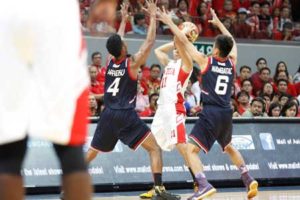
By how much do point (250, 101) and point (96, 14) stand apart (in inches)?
418

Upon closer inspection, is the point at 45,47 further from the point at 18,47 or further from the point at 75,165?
the point at 75,165

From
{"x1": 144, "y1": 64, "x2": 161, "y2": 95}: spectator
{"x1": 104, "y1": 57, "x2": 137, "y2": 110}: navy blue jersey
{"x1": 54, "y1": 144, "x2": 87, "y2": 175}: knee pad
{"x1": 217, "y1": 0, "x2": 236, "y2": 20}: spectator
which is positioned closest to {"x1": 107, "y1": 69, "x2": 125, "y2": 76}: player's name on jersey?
{"x1": 104, "y1": 57, "x2": 137, "y2": 110}: navy blue jersey

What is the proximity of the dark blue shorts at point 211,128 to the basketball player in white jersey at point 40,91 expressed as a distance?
244 inches

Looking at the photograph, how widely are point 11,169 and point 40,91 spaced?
37cm

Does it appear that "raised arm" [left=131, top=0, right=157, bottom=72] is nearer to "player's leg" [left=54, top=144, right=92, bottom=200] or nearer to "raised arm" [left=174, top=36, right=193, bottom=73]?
"raised arm" [left=174, top=36, right=193, bottom=73]

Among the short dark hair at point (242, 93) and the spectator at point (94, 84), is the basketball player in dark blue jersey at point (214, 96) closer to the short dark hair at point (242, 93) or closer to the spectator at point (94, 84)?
the spectator at point (94, 84)

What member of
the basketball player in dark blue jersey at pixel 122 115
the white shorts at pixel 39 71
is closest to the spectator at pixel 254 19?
the basketball player in dark blue jersey at pixel 122 115

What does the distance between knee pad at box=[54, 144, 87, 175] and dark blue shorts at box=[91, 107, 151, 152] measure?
6614mm

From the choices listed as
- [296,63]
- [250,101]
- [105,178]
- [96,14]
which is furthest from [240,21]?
[96,14]

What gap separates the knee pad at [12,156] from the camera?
141 inches

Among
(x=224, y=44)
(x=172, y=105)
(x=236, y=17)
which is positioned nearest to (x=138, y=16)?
(x=236, y=17)

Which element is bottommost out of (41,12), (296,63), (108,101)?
(296,63)

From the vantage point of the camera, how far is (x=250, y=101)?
46.9 ft

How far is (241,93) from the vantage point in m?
13.9
